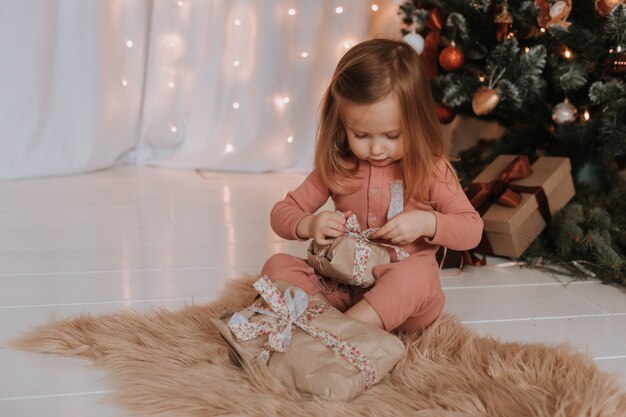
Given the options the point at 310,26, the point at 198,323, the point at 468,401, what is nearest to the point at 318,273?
the point at 198,323

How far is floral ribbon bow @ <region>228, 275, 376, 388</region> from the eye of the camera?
955 mm

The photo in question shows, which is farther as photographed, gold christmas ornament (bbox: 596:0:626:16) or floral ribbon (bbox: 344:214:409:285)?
gold christmas ornament (bbox: 596:0:626:16)

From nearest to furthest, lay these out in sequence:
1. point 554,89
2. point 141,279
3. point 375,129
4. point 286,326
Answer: point 286,326 → point 375,129 → point 141,279 → point 554,89

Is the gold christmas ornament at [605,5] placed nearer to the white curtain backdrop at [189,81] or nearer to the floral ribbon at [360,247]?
the floral ribbon at [360,247]

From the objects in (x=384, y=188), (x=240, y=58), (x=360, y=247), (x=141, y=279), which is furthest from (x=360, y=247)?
(x=240, y=58)

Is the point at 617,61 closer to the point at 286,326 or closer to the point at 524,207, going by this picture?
the point at 524,207

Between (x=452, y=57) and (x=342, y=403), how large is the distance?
1283 millimetres

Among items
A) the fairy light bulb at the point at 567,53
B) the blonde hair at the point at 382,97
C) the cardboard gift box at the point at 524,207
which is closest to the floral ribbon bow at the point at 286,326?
the blonde hair at the point at 382,97

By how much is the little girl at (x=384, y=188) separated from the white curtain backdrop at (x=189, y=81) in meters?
1.62

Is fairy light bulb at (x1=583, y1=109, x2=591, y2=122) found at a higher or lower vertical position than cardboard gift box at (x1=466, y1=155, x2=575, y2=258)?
higher

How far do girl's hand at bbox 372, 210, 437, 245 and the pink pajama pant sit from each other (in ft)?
0.12

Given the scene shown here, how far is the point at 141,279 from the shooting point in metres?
1.45

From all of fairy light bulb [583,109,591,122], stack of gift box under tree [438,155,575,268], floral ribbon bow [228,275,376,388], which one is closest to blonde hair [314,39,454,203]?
floral ribbon bow [228,275,376,388]

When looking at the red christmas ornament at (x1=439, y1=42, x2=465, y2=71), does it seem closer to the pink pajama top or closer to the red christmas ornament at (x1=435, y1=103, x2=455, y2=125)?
the red christmas ornament at (x1=435, y1=103, x2=455, y2=125)
